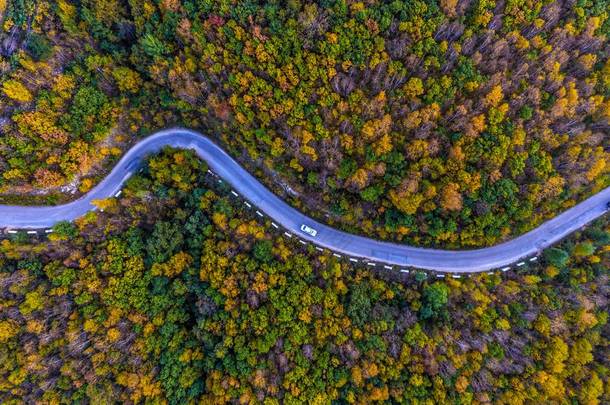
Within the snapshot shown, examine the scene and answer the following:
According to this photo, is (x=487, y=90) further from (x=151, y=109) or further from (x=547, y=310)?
(x=151, y=109)

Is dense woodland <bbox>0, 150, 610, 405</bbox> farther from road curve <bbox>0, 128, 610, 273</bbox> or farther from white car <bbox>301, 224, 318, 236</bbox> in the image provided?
white car <bbox>301, 224, 318, 236</bbox>

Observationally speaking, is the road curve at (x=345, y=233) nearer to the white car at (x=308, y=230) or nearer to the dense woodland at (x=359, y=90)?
the white car at (x=308, y=230)

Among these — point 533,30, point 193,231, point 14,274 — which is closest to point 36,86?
point 14,274

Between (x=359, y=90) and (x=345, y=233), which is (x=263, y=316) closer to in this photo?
(x=345, y=233)

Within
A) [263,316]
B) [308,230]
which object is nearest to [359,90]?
[308,230]

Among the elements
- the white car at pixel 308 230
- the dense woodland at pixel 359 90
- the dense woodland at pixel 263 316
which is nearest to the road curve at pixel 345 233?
the white car at pixel 308 230
